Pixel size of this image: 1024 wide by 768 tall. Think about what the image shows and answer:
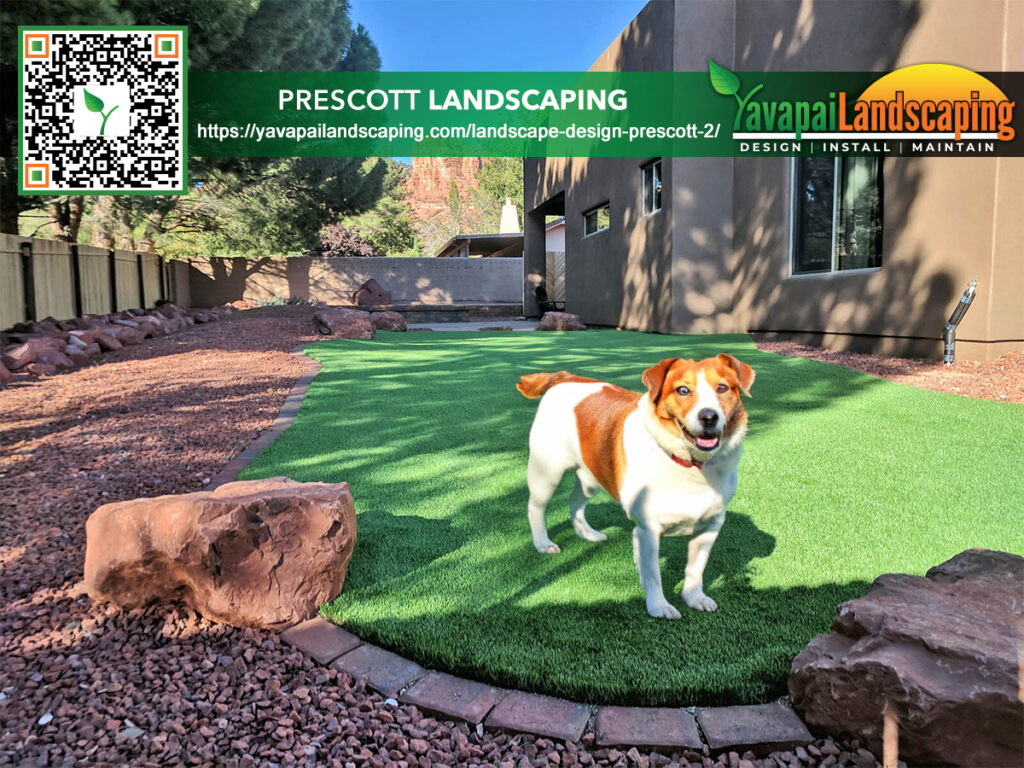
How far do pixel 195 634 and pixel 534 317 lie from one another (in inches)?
834

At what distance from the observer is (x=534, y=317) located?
2305 centimetres

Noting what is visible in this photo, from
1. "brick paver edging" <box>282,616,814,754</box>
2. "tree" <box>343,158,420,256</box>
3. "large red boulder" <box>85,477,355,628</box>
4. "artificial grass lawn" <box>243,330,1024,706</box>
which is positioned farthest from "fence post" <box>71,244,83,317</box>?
"tree" <box>343,158,420,256</box>

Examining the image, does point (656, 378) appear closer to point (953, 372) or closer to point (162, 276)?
point (953, 372)

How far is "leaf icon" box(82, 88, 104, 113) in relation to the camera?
7.98m

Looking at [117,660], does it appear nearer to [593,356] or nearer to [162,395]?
[162,395]

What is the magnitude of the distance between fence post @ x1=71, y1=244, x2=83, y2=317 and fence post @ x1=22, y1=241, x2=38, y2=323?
1.78m

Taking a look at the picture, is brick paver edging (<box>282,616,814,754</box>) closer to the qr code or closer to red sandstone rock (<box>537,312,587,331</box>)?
the qr code

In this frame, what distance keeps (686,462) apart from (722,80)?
459 inches

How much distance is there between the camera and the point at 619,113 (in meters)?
14.7

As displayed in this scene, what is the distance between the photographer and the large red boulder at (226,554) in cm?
222

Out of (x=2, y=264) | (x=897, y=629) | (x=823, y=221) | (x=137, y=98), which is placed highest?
(x=137, y=98)

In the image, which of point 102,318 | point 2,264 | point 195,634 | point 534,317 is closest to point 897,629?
point 195,634

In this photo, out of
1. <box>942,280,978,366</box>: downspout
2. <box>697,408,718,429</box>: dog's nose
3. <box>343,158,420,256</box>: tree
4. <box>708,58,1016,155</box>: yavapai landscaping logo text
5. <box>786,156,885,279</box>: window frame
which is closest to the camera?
<box>697,408,718,429</box>: dog's nose

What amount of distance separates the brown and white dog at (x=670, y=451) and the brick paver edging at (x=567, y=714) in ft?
1.58
